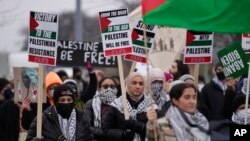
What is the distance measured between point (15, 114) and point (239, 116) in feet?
13.3

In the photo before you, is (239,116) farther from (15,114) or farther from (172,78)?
(15,114)

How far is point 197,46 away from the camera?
15.7 meters

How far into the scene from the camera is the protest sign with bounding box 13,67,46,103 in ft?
50.5

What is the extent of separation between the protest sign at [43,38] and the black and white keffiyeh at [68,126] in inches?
36.0

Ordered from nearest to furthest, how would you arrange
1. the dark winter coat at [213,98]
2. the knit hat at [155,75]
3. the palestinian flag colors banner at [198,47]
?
the knit hat at [155,75]
the palestinian flag colors banner at [198,47]
the dark winter coat at [213,98]

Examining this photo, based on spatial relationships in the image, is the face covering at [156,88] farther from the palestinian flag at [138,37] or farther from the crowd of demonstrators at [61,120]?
the palestinian flag at [138,37]

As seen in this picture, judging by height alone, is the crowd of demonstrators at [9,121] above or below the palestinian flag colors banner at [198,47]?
below

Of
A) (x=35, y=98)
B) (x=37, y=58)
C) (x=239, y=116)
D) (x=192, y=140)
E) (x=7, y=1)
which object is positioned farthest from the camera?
(x=7, y=1)

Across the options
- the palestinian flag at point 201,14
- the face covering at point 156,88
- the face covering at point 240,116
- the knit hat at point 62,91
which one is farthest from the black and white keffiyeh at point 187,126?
the face covering at point 156,88

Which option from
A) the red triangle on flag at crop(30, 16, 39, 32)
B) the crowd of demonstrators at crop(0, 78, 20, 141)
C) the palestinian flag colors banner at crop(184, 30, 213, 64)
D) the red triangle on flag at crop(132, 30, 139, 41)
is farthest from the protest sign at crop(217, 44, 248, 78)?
the crowd of demonstrators at crop(0, 78, 20, 141)

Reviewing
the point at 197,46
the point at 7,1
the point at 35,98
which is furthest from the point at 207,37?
the point at 7,1

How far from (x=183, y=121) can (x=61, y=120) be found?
7.88 ft

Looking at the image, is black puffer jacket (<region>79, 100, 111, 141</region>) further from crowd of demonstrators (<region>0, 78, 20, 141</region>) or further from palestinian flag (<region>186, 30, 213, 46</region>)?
palestinian flag (<region>186, 30, 213, 46</region>)

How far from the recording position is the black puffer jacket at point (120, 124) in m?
13.3
